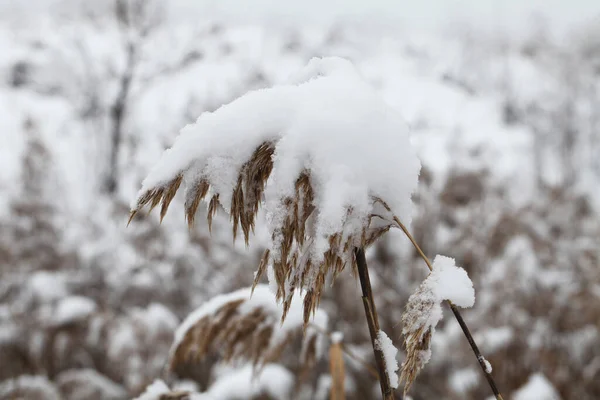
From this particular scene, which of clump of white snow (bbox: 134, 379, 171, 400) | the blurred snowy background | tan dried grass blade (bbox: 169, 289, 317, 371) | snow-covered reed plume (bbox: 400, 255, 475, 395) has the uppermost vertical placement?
snow-covered reed plume (bbox: 400, 255, 475, 395)

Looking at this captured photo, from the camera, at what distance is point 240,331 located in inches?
47.4

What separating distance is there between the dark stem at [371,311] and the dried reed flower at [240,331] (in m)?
0.52

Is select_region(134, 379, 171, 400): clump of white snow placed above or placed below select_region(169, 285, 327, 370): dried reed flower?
below

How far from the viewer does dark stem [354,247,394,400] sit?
67 cm

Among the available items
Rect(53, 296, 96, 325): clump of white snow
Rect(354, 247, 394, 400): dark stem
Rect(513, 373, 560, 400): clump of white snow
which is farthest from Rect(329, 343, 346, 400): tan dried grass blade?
Rect(53, 296, 96, 325): clump of white snow

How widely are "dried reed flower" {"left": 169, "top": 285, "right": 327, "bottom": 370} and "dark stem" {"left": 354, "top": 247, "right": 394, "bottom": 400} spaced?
52cm

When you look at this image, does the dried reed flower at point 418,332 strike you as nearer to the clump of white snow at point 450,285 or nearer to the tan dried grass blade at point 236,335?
the clump of white snow at point 450,285

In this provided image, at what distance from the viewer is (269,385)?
9.45 feet

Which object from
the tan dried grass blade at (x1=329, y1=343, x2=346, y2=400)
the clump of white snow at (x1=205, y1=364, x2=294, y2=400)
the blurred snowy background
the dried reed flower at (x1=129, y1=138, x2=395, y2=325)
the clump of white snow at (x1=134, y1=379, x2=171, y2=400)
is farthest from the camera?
the blurred snowy background

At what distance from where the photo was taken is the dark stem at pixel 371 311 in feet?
2.19

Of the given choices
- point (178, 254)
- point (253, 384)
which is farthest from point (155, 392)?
point (178, 254)

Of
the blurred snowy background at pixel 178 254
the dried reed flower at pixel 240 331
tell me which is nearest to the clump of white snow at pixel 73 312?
the blurred snowy background at pixel 178 254

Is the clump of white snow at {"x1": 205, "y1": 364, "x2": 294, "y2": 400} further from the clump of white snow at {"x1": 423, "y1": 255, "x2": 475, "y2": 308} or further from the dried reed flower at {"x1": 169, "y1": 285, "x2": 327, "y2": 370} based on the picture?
the clump of white snow at {"x1": 423, "y1": 255, "x2": 475, "y2": 308}

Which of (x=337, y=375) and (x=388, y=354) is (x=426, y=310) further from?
(x=337, y=375)
